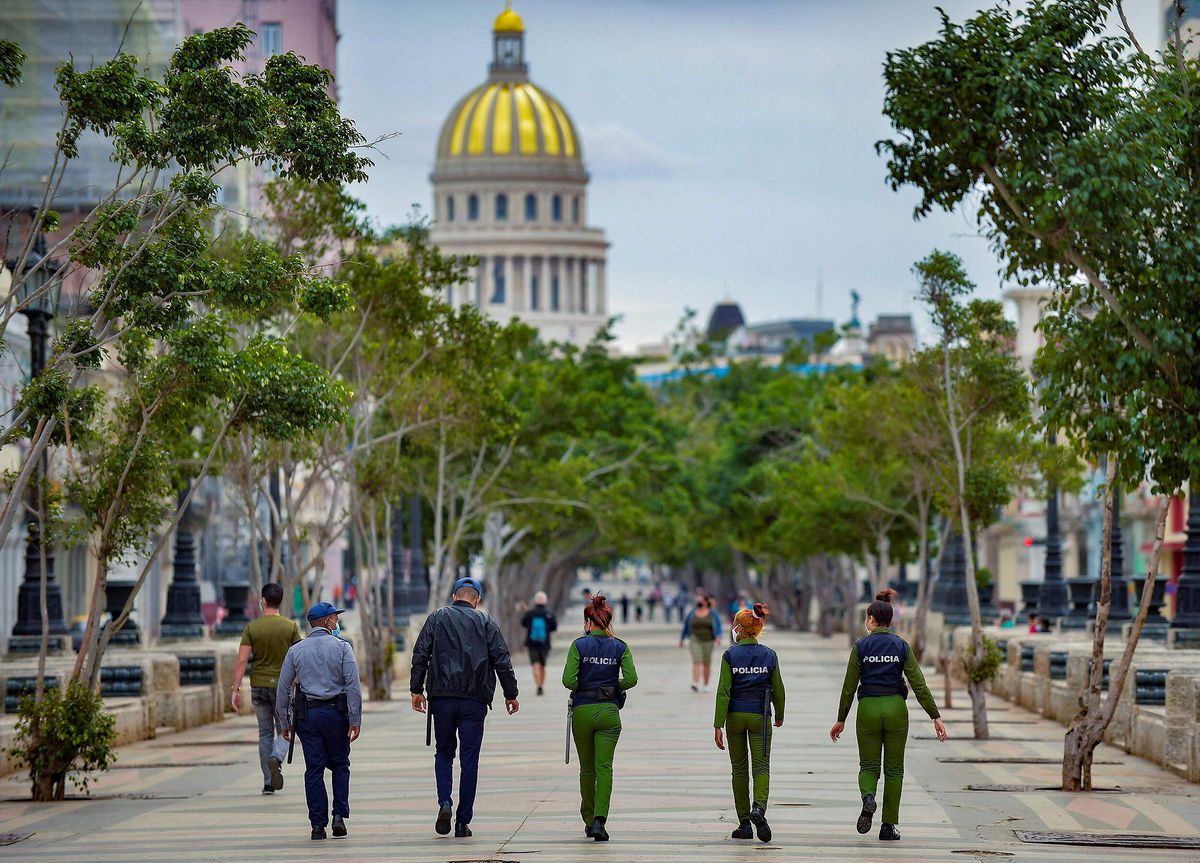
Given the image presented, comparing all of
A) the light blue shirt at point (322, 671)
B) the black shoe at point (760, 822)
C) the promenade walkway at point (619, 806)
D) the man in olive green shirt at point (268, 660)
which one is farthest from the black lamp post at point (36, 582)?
the black shoe at point (760, 822)

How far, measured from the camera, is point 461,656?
44.2ft

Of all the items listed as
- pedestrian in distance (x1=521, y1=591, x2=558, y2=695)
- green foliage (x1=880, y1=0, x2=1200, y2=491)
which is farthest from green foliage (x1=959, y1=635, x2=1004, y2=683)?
pedestrian in distance (x1=521, y1=591, x2=558, y2=695)

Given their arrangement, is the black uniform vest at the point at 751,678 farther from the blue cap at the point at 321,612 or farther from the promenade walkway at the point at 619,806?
the blue cap at the point at 321,612

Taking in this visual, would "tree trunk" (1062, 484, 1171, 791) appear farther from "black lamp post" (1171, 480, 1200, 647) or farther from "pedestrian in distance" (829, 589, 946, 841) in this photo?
"black lamp post" (1171, 480, 1200, 647)

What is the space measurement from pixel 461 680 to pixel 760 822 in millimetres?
2153

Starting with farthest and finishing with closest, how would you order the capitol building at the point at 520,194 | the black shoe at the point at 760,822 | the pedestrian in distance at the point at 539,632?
the capitol building at the point at 520,194, the pedestrian in distance at the point at 539,632, the black shoe at the point at 760,822

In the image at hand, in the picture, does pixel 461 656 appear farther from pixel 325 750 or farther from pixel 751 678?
pixel 751 678

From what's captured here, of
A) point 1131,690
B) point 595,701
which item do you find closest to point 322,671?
point 595,701

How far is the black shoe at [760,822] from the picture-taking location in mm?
13195

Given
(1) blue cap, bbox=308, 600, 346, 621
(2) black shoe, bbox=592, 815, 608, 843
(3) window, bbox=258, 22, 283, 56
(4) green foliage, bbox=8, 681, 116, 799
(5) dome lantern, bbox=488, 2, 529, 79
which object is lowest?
(2) black shoe, bbox=592, 815, 608, 843

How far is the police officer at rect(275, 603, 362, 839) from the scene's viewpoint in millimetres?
13766

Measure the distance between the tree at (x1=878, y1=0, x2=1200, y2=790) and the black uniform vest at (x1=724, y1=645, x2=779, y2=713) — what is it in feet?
8.93

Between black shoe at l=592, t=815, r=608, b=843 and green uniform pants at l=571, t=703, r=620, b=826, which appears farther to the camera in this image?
green uniform pants at l=571, t=703, r=620, b=826

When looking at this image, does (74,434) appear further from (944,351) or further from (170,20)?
(170,20)
